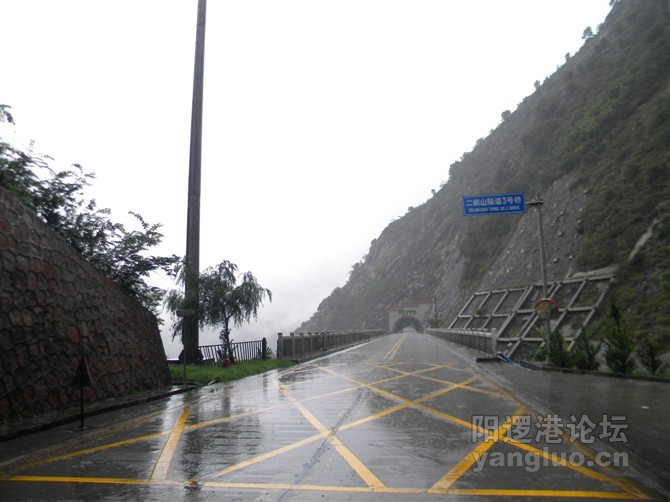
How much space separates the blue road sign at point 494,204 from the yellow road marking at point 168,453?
14.7 meters

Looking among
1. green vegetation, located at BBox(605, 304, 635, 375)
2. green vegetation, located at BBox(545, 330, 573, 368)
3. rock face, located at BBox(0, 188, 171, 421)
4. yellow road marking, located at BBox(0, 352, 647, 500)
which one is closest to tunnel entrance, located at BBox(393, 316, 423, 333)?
green vegetation, located at BBox(545, 330, 573, 368)

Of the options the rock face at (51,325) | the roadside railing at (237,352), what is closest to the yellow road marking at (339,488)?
the rock face at (51,325)

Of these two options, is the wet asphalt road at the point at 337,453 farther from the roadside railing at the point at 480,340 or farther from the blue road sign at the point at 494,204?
the roadside railing at the point at 480,340

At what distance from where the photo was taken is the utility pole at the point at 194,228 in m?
18.1

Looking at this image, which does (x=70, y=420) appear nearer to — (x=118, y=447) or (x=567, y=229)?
(x=118, y=447)

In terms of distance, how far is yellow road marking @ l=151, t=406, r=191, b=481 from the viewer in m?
5.55

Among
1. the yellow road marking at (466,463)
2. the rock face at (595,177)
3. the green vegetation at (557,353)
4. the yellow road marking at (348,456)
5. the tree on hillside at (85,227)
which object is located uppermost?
the rock face at (595,177)

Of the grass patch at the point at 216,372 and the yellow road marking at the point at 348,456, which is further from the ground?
the grass patch at the point at 216,372

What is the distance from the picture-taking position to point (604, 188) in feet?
137

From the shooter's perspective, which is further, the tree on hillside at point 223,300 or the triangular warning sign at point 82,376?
the tree on hillside at point 223,300

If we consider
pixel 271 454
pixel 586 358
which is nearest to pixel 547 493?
pixel 271 454

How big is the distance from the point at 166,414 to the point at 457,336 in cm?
3032

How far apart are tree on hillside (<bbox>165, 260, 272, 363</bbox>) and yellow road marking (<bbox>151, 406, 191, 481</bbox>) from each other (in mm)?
10131

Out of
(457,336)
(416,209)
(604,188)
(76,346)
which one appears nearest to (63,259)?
(76,346)
